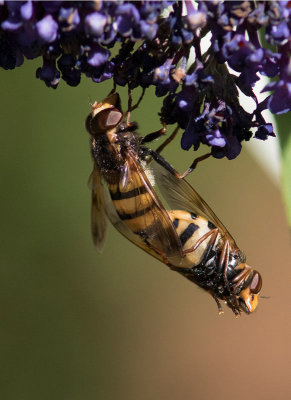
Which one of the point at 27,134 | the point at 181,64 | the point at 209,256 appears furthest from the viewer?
the point at 27,134

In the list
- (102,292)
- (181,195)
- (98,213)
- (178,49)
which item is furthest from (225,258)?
(102,292)

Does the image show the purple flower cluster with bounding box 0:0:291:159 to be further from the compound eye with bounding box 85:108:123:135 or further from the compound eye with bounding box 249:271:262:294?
the compound eye with bounding box 249:271:262:294

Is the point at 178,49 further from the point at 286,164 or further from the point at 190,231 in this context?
the point at 190,231

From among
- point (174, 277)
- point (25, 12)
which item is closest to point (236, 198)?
point (174, 277)

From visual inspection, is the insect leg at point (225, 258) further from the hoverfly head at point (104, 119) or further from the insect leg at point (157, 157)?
the hoverfly head at point (104, 119)

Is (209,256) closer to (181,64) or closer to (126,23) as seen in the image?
(181,64)

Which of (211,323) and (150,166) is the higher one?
(150,166)
